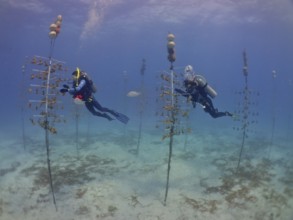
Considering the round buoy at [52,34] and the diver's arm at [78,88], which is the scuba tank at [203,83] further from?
the round buoy at [52,34]

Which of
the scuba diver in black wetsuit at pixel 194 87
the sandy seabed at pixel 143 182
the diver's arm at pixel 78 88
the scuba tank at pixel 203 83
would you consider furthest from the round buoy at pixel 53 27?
the sandy seabed at pixel 143 182

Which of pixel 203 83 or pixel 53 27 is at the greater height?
pixel 53 27

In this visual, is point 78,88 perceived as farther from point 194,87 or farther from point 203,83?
point 203,83

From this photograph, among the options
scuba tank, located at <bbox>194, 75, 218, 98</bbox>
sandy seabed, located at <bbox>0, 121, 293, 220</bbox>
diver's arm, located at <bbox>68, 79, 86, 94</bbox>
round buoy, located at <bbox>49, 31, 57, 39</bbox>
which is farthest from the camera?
scuba tank, located at <bbox>194, 75, 218, 98</bbox>

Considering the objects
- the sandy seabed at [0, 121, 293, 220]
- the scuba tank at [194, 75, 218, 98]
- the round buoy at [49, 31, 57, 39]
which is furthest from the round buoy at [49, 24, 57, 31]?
the sandy seabed at [0, 121, 293, 220]

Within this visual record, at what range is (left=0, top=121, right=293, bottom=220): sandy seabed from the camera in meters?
11.0

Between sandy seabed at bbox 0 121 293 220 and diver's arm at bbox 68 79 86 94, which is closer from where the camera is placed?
diver's arm at bbox 68 79 86 94

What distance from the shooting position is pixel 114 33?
50.2 meters

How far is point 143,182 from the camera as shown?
13547 millimetres

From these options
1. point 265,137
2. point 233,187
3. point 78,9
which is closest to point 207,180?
point 233,187

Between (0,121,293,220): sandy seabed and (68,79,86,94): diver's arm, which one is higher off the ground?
(68,79,86,94): diver's arm

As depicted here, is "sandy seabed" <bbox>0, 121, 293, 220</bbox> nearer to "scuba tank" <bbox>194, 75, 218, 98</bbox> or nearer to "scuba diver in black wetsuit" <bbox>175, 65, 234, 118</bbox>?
"scuba diver in black wetsuit" <bbox>175, 65, 234, 118</bbox>

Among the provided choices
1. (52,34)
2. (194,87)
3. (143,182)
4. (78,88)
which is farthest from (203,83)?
(52,34)

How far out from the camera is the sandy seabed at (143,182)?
1097 centimetres
